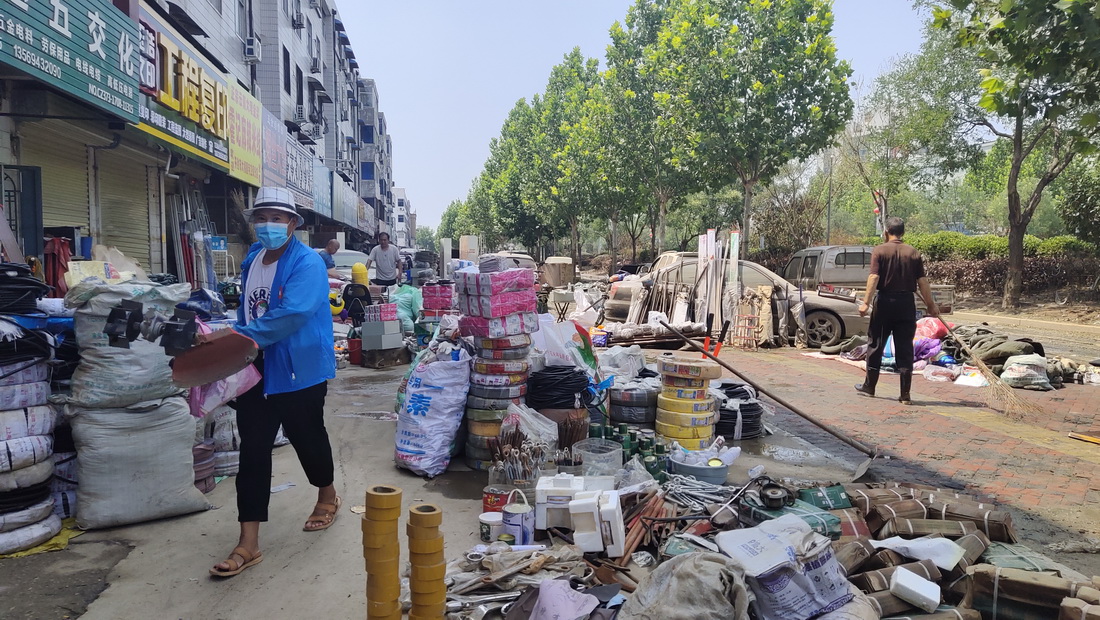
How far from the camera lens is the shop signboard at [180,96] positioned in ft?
29.1

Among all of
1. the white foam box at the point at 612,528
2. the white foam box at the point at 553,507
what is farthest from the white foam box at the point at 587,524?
the white foam box at the point at 553,507

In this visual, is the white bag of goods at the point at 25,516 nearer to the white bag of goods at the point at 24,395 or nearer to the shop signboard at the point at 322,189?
the white bag of goods at the point at 24,395

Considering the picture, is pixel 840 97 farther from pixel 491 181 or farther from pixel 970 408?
pixel 491 181

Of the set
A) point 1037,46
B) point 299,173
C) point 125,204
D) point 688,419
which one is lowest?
point 688,419

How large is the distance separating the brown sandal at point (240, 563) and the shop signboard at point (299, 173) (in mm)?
15937

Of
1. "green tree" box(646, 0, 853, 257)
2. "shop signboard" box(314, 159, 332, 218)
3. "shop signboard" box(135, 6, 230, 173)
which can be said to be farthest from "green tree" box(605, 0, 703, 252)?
"shop signboard" box(135, 6, 230, 173)

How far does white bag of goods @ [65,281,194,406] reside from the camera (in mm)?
3803

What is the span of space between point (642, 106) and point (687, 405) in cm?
2465

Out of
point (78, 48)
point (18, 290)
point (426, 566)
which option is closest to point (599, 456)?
point (426, 566)

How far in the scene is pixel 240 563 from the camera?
334 cm

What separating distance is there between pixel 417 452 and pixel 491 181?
56.4 m

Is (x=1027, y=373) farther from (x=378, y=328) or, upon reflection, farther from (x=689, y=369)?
(x=378, y=328)

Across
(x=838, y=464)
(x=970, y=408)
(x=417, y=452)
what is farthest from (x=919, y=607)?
(x=970, y=408)

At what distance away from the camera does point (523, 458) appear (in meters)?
4.23
